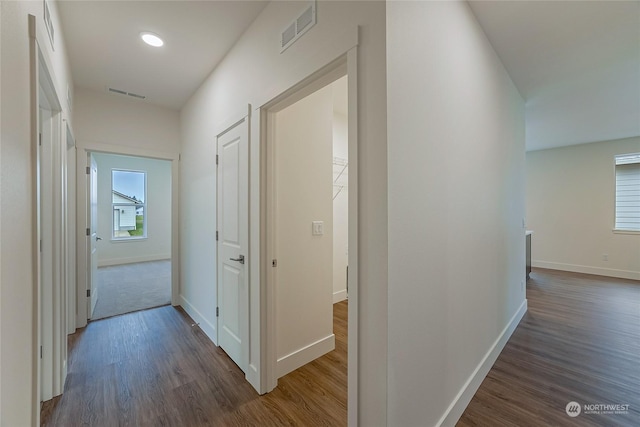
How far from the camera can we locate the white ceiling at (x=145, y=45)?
196cm

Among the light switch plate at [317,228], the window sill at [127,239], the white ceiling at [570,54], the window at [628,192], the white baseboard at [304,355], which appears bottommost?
the white baseboard at [304,355]

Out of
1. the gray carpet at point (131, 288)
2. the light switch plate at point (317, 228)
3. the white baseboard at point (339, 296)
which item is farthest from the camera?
the white baseboard at point (339, 296)

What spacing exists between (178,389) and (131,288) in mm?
3433

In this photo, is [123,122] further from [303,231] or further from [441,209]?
[441,209]

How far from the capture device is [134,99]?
345 centimetres

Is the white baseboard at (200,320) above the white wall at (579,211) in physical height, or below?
below

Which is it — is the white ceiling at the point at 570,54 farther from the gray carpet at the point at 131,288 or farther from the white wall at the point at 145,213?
the white wall at the point at 145,213

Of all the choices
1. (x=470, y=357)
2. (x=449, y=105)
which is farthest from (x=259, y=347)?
(x=449, y=105)

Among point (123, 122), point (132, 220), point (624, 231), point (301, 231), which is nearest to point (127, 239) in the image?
point (132, 220)

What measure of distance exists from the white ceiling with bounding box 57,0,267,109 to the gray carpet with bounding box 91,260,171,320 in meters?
2.89

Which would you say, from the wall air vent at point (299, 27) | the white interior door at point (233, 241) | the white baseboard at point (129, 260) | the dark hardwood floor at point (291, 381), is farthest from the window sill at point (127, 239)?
the wall air vent at point (299, 27)

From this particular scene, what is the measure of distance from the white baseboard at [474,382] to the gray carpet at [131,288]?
3.82 metres

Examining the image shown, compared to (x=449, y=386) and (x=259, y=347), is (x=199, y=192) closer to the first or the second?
(x=259, y=347)

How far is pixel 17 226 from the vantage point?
41.3 inches
